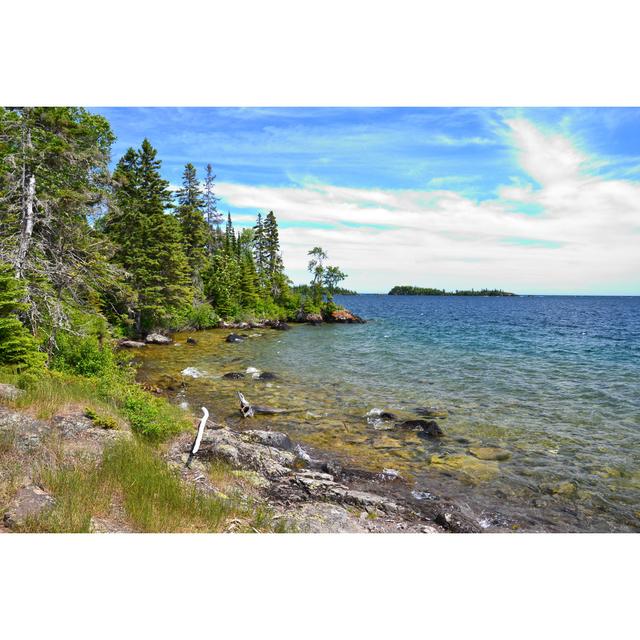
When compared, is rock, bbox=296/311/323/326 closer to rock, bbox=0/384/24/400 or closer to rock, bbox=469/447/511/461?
rock, bbox=469/447/511/461

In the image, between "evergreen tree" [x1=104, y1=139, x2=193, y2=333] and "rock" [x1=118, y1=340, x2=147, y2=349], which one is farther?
"evergreen tree" [x1=104, y1=139, x2=193, y2=333]

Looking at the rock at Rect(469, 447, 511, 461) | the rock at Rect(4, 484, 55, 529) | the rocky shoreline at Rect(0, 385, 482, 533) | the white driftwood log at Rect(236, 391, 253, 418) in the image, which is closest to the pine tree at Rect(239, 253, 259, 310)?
the white driftwood log at Rect(236, 391, 253, 418)

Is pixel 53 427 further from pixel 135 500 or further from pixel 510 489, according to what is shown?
pixel 510 489

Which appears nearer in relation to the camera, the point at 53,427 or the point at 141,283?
the point at 53,427

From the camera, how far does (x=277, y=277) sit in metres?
60.8

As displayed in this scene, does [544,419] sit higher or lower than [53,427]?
lower

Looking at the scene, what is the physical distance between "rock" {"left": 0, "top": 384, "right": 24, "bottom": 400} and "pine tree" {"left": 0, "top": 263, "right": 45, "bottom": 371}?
3.45ft

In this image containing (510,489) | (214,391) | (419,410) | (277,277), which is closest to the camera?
(510,489)

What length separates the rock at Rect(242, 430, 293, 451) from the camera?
10.5 metres

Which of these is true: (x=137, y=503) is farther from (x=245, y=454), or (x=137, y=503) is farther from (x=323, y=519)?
(x=245, y=454)

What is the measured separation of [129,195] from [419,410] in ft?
97.8
